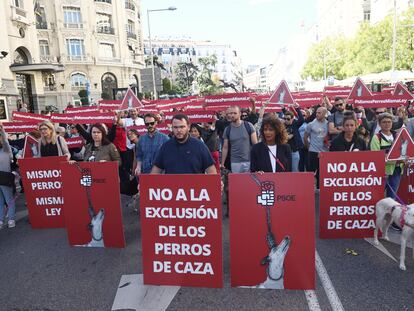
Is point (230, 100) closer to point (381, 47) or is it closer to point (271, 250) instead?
point (271, 250)

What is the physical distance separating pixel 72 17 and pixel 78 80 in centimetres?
815

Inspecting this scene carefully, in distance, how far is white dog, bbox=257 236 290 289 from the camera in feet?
12.5

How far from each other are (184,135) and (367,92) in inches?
223

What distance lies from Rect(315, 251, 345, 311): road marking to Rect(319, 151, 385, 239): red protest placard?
0.71m

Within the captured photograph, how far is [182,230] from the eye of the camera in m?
3.94

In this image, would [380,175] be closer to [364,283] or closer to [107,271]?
[364,283]

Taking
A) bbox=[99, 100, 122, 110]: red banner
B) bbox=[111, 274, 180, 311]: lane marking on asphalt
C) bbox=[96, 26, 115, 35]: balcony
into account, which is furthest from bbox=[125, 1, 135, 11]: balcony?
bbox=[111, 274, 180, 311]: lane marking on asphalt

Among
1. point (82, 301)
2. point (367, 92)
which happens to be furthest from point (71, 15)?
point (82, 301)

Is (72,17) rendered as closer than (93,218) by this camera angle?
No

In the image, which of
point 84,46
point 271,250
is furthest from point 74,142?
point 84,46

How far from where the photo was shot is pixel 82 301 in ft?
12.7

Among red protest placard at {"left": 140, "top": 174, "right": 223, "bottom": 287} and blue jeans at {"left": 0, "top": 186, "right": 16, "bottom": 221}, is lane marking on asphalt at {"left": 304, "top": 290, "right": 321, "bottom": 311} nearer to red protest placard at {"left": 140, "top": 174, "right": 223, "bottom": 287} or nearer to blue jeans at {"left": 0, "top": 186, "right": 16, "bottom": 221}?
red protest placard at {"left": 140, "top": 174, "right": 223, "bottom": 287}

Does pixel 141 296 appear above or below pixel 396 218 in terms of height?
below

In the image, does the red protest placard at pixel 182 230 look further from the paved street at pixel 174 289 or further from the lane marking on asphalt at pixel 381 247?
the lane marking on asphalt at pixel 381 247
